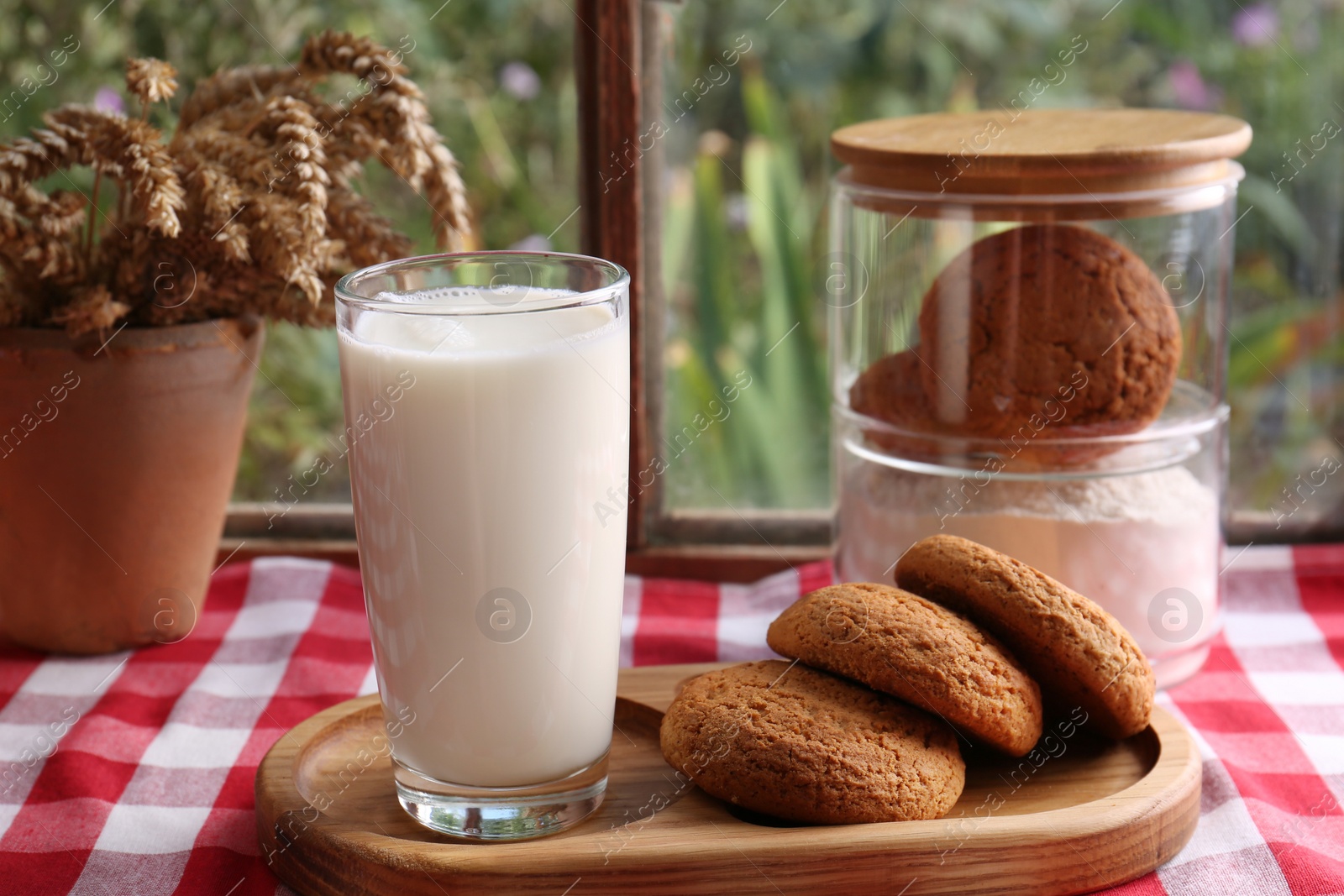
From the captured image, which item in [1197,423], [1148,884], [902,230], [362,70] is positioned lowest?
[1148,884]

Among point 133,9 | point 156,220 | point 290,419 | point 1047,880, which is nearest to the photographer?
point 1047,880

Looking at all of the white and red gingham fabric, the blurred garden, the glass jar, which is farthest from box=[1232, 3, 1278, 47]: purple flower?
the white and red gingham fabric

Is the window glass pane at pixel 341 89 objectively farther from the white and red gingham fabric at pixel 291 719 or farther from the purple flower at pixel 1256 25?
the purple flower at pixel 1256 25

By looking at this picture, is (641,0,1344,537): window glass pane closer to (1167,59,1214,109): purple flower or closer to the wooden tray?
(1167,59,1214,109): purple flower

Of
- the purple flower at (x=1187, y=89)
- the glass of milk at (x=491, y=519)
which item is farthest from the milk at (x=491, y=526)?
the purple flower at (x=1187, y=89)

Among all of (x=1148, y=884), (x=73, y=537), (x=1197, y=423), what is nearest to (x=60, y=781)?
(x=73, y=537)

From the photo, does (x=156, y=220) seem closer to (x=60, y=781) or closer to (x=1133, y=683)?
(x=60, y=781)

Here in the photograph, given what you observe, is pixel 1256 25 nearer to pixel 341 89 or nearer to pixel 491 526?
pixel 341 89
